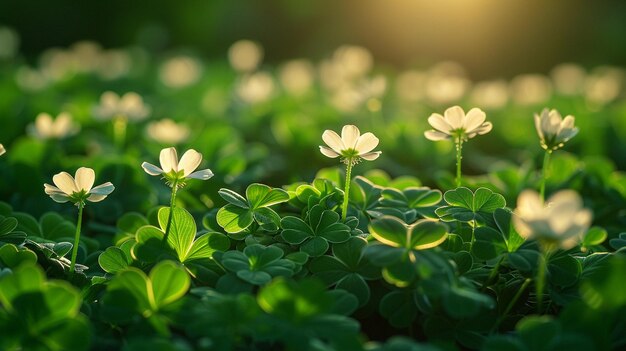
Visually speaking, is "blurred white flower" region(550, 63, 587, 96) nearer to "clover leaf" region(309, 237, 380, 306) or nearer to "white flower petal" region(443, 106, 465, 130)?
"white flower petal" region(443, 106, 465, 130)

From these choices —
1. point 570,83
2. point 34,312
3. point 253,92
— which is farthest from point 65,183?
point 570,83

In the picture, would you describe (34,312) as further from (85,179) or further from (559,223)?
(559,223)

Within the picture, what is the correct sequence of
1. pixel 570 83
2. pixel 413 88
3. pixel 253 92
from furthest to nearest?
pixel 570 83 < pixel 413 88 < pixel 253 92

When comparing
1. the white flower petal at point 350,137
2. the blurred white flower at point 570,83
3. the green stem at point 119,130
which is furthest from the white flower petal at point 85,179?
the blurred white flower at point 570,83

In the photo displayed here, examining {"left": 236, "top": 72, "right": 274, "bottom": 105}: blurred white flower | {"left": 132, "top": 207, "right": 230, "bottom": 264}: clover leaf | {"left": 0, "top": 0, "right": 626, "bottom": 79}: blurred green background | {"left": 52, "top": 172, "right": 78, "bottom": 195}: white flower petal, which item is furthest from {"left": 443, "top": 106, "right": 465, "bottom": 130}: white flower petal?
{"left": 0, "top": 0, "right": 626, "bottom": 79}: blurred green background

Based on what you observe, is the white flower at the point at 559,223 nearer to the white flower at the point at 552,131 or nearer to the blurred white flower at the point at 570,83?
the white flower at the point at 552,131

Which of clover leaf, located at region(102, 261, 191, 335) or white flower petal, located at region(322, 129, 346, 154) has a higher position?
white flower petal, located at region(322, 129, 346, 154)

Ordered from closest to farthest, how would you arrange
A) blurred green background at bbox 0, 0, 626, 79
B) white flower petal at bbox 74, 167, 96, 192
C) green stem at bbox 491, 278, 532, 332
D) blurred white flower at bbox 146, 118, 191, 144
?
green stem at bbox 491, 278, 532, 332 → white flower petal at bbox 74, 167, 96, 192 → blurred white flower at bbox 146, 118, 191, 144 → blurred green background at bbox 0, 0, 626, 79
